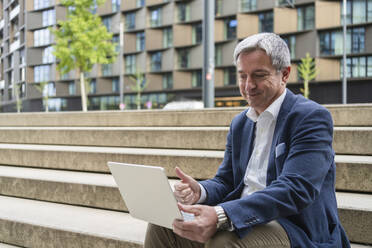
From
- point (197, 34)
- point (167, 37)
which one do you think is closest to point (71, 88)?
point (167, 37)

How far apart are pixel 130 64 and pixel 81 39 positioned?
9300 mm

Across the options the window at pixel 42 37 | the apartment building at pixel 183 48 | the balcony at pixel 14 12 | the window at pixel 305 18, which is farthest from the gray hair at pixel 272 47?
the window at pixel 42 37

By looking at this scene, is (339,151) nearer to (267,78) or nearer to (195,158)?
(195,158)

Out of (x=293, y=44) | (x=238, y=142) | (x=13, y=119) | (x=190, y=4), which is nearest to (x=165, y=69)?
(x=190, y=4)

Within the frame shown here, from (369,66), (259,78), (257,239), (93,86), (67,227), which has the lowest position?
(67,227)

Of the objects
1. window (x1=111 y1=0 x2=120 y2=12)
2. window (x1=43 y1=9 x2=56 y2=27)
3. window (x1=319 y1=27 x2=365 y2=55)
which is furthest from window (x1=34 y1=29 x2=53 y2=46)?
window (x1=319 y1=27 x2=365 y2=55)

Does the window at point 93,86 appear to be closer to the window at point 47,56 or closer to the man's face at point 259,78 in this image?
the window at point 47,56

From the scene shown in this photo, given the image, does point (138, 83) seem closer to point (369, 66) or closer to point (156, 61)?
point (156, 61)

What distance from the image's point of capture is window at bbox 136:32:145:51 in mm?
27555

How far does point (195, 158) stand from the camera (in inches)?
130

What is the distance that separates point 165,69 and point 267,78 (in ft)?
81.0

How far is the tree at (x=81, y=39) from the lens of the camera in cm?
1902

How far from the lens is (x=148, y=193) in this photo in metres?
1.59

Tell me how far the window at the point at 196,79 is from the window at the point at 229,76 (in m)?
1.78
